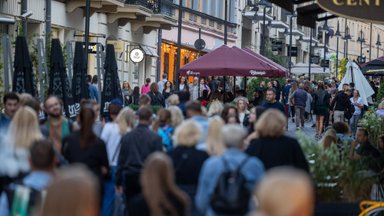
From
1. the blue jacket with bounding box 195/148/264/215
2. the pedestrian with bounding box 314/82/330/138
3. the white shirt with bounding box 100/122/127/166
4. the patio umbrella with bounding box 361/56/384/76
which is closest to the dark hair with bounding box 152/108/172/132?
the white shirt with bounding box 100/122/127/166

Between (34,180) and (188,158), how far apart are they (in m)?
2.63

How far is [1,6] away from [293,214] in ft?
93.3

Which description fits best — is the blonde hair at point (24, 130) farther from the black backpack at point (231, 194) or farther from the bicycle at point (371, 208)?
the bicycle at point (371, 208)

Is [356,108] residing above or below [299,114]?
above

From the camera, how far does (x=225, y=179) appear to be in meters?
9.56

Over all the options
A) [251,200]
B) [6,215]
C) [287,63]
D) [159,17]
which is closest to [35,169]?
[6,215]

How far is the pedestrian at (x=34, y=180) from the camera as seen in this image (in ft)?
29.0

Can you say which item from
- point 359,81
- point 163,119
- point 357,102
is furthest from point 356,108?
point 163,119

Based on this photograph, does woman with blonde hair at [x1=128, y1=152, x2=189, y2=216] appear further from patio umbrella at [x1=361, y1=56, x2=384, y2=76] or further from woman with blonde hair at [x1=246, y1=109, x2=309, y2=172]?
patio umbrella at [x1=361, y1=56, x2=384, y2=76]

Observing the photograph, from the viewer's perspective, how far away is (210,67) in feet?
98.1

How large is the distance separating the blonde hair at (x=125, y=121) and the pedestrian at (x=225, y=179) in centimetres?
433

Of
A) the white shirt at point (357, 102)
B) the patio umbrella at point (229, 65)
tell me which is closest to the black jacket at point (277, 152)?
the patio umbrella at point (229, 65)

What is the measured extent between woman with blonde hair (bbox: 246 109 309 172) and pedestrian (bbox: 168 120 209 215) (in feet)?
2.06

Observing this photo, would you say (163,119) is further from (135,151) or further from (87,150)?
(87,150)
